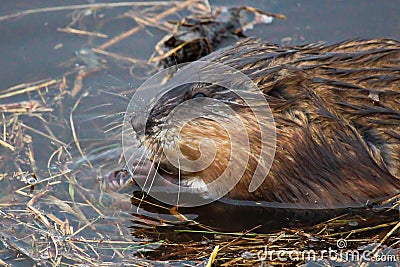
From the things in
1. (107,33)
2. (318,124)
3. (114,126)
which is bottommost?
(114,126)

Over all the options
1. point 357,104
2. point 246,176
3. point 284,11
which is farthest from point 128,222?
point 284,11

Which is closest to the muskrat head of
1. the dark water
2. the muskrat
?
the muskrat

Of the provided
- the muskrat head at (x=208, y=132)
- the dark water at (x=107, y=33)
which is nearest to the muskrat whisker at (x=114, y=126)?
the dark water at (x=107, y=33)

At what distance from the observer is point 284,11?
6.18 m

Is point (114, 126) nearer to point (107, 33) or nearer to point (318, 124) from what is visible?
point (107, 33)

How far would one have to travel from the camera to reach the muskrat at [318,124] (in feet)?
14.1

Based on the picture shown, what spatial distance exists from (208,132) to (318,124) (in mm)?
587

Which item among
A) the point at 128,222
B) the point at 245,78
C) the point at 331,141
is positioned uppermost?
the point at 245,78

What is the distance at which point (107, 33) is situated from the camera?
611 cm

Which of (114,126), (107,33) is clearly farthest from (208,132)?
(107,33)

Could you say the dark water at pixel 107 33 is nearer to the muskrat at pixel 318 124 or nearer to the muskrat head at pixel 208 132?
the muskrat head at pixel 208 132

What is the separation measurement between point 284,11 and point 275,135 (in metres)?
2.11

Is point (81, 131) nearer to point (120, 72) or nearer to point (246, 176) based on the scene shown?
point (120, 72)

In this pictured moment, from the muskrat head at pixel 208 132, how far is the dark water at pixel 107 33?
0.93m
